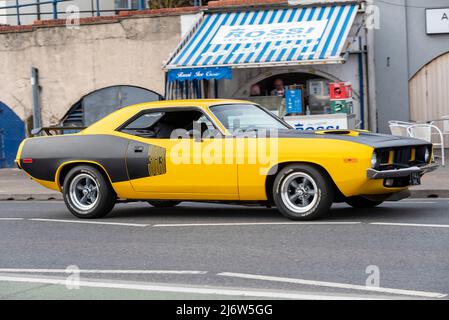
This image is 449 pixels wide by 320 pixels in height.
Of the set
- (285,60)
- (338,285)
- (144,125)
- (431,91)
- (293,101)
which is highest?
(285,60)

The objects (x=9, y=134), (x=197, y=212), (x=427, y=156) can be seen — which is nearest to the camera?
(x=427, y=156)

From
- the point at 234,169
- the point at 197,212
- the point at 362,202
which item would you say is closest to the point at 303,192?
the point at 234,169

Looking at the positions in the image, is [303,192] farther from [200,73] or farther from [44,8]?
[44,8]

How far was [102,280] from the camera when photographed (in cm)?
737

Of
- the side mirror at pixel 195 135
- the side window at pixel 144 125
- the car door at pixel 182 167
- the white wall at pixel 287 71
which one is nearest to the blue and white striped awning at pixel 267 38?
the white wall at pixel 287 71

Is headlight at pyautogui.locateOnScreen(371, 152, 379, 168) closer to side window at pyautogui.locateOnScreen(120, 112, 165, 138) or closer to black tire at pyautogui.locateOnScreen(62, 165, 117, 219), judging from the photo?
side window at pyautogui.locateOnScreen(120, 112, 165, 138)

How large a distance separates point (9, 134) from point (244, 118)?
42.8ft

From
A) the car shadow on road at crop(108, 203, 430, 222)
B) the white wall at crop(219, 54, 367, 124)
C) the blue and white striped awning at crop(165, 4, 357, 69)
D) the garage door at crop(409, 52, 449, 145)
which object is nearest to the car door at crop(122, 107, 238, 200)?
the car shadow on road at crop(108, 203, 430, 222)

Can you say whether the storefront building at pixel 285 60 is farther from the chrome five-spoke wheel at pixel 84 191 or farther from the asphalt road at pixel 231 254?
the chrome five-spoke wheel at pixel 84 191

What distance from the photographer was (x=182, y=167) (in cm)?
1093

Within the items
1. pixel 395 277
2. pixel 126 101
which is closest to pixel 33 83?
pixel 126 101

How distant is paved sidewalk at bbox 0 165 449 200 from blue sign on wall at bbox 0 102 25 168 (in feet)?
5.71
